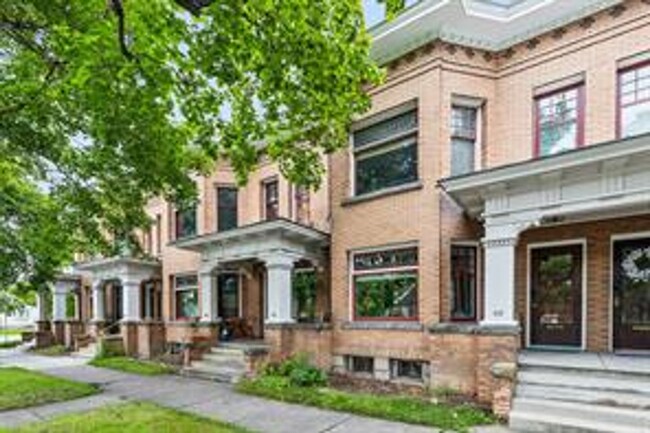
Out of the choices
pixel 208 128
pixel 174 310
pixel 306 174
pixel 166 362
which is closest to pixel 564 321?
pixel 306 174

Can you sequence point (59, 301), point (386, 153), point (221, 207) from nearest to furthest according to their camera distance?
1. point (386, 153)
2. point (221, 207)
3. point (59, 301)

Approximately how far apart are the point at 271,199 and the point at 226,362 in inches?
208

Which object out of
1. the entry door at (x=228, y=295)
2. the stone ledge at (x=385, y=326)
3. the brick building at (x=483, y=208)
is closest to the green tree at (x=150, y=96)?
the brick building at (x=483, y=208)

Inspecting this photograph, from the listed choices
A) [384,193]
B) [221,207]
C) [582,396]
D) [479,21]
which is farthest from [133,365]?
[479,21]

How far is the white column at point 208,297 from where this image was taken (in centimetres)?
1756

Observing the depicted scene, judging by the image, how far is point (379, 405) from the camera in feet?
32.9

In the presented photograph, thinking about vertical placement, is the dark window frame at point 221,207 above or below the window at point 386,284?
above

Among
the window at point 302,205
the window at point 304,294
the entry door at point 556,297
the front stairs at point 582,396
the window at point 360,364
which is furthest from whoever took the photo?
the window at point 302,205

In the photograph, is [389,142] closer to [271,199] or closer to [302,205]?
[302,205]

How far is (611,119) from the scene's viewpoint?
34.1ft

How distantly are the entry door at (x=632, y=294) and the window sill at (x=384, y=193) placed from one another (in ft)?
13.1

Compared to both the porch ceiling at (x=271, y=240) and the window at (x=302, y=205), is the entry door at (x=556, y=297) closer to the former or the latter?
the porch ceiling at (x=271, y=240)

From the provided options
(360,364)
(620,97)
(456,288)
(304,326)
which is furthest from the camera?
(304,326)

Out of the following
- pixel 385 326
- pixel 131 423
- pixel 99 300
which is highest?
pixel 385 326
